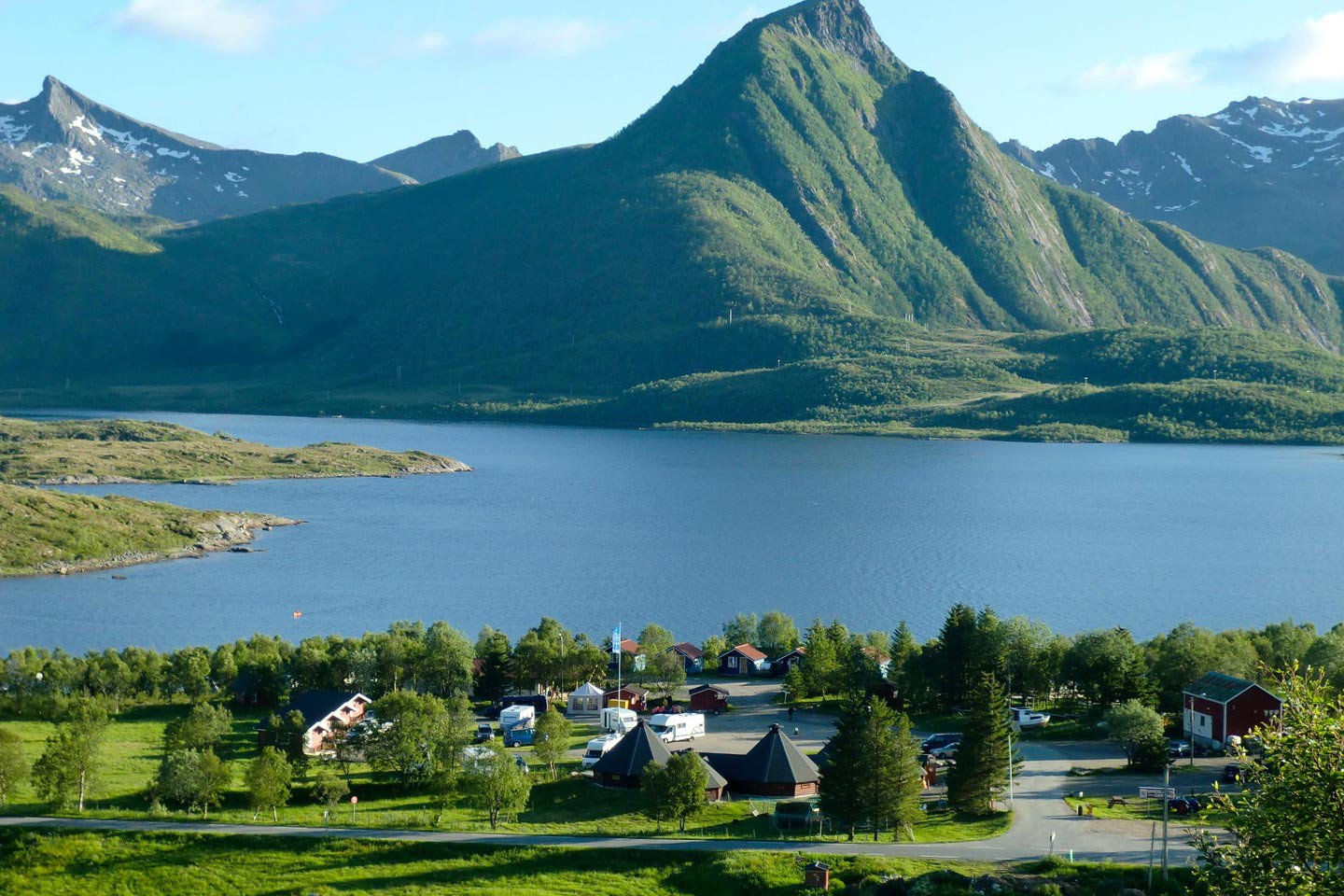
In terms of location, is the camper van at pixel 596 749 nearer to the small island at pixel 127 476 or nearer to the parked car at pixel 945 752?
the parked car at pixel 945 752

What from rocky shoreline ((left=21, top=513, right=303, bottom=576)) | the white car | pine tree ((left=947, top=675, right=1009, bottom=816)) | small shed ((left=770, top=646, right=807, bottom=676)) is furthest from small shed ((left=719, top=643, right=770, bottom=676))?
rocky shoreline ((left=21, top=513, right=303, bottom=576))

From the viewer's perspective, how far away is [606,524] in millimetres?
125875

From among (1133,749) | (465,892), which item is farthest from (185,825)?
(1133,749)

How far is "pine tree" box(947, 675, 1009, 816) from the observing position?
4031 centimetres

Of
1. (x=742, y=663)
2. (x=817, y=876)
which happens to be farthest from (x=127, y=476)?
(x=817, y=876)

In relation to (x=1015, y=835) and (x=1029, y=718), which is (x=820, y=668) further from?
(x=1015, y=835)

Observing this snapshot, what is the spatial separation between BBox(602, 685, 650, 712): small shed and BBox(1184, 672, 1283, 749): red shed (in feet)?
66.8

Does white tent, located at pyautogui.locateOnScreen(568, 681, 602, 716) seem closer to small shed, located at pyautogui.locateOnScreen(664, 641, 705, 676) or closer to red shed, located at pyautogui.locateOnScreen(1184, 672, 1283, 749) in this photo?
small shed, located at pyautogui.locateOnScreen(664, 641, 705, 676)

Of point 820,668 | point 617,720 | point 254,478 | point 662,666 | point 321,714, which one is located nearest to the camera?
point 321,714

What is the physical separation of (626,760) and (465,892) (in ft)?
33.6

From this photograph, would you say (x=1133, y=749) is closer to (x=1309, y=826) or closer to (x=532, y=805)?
(x=532, y=805)

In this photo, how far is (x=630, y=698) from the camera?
57906 mm

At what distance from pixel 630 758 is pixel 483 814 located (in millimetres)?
4959

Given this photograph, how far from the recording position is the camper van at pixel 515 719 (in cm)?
5294
